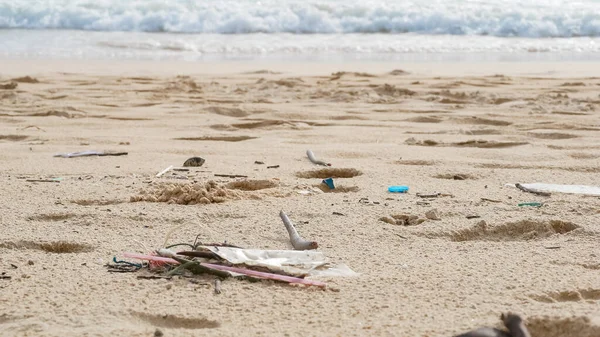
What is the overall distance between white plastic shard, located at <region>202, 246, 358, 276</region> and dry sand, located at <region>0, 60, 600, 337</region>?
2.6 inches

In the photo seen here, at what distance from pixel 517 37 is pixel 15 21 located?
7586mm

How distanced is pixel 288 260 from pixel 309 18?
11551 millimetres

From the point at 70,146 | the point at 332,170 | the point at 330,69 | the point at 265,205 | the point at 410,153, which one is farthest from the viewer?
the point at 330,69

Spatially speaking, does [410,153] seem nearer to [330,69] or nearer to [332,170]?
[332,170]

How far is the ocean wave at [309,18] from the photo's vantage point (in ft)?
42.3

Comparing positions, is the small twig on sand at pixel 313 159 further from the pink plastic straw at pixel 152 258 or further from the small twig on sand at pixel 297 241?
the pink plastic straw at pixel 152 258

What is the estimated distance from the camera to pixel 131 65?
895 cm

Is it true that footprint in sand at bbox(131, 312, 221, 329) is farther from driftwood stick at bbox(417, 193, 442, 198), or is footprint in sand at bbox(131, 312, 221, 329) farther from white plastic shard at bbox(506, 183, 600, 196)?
white plastic shard at bbox(506, 183, 600, 196)

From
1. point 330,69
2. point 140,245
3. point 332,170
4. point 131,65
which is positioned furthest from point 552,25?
point 140,245

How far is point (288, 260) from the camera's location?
77.5 inches

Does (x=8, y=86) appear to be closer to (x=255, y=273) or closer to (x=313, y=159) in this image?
(x=313, y=159)

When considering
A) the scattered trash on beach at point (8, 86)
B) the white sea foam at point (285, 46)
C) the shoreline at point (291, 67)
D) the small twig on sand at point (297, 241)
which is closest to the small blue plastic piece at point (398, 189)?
the small twig on sand at point (297, 241)

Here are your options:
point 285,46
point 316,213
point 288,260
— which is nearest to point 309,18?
point 285,46

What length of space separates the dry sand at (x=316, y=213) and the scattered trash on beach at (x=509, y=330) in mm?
83
